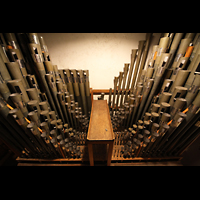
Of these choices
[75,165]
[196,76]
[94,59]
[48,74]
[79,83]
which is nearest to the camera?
[196,76]

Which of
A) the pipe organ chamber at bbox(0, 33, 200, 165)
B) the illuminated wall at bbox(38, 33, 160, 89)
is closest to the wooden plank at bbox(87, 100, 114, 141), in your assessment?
the pipe organ chamber at bbox(0, 33, 200, 165)

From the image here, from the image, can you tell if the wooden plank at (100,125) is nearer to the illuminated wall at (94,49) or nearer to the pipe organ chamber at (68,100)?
the pipe organ chamber at (68,100)

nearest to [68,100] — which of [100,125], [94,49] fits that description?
[100,125]

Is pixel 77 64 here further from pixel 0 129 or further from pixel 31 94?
pixel 0 129

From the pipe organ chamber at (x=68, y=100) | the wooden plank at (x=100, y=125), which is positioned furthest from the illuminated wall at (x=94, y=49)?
the wooden plank at (x=100, y=125)

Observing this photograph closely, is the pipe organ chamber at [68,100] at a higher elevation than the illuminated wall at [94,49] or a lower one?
lower

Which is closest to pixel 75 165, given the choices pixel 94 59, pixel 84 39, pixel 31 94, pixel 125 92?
pixel 31 94

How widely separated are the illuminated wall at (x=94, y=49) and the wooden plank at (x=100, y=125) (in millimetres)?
1274

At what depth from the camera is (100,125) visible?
138 centimetres

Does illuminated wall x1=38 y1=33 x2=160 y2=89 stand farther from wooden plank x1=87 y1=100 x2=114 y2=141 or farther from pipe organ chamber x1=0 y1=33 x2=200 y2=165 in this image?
wooden plank x1=87 y1=100 x2=114 y2=141

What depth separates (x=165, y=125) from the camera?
114 centimetres

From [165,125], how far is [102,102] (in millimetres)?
1282

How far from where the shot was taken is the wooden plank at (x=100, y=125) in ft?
3.86

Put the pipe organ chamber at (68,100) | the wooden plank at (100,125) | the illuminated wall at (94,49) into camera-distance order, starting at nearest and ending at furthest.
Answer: the pipe organ chamber at (68,100) < the wooden plank at (100,125) < the illuminated wall at (94,49)
